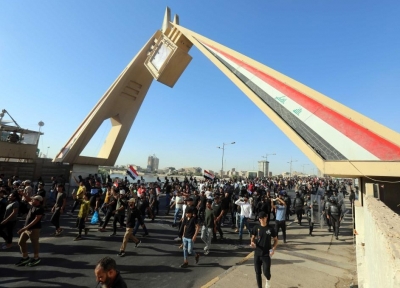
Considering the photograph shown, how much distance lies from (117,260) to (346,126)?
327 inches

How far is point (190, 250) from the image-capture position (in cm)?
656

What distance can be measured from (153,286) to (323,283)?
13.5ft

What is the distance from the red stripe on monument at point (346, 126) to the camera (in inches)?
246

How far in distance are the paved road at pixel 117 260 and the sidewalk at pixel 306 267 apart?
20.5 inches

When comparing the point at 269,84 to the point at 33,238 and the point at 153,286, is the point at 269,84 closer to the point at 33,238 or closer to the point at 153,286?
the point at 153,286

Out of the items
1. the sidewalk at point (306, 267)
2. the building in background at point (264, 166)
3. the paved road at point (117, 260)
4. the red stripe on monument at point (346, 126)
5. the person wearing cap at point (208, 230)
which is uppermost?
the building in background at point (264, 166)

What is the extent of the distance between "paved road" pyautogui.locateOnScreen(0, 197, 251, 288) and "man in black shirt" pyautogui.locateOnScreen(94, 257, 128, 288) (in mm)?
2916

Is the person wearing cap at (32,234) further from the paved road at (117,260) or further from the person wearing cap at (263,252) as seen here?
the person wearing cap at (263,252)

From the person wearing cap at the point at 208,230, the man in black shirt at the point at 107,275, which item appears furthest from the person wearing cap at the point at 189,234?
the man in black shirt at the point at 107,275

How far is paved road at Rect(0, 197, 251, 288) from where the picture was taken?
523 centimetres

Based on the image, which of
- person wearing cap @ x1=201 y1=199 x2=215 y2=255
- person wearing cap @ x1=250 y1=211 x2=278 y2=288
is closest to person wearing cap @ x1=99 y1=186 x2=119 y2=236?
person wearing cap @ x1=201 y1=199 x2=215 y2=255

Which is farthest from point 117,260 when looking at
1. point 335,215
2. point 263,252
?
point 335,215

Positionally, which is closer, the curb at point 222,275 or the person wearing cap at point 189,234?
the curb at point 222,275

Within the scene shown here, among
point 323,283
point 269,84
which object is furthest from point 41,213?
point 269,84
